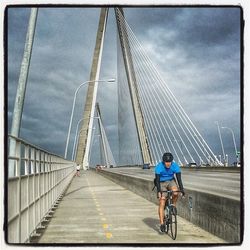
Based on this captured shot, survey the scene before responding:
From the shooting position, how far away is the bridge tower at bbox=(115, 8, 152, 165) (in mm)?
47750

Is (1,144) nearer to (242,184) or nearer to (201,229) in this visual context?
(242,184)

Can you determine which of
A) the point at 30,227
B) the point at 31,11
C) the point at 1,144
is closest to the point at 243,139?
the point at 1,144

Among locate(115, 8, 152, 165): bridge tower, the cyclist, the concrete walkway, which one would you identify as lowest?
the concrete walkway

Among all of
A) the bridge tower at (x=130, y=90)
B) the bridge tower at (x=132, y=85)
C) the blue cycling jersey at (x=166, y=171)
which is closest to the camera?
the blue cycling jersey at (x=166, y=171)

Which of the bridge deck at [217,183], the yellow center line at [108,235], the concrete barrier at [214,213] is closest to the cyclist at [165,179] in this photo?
the concrete barrier at [214,213]

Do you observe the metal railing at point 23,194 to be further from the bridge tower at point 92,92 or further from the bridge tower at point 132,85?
the bridge tower at point 92,92

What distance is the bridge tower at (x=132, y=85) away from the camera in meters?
47.8

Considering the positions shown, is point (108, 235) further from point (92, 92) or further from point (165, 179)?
point (92, 92)

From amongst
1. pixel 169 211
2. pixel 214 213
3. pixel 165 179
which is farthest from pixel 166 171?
pixel 214 213

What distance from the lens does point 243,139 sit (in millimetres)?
6254

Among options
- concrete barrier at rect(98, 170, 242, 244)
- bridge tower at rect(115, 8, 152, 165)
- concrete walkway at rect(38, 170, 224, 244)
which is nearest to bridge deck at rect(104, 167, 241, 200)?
concrete barrier at rect(98, 170, 242, 244)

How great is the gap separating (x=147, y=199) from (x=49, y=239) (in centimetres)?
1077

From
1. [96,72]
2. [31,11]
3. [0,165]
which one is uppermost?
[96,72]

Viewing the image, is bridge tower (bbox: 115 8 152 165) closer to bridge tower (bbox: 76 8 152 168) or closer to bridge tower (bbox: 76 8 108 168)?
bridge tower (bbox: 76 8 152 168)
